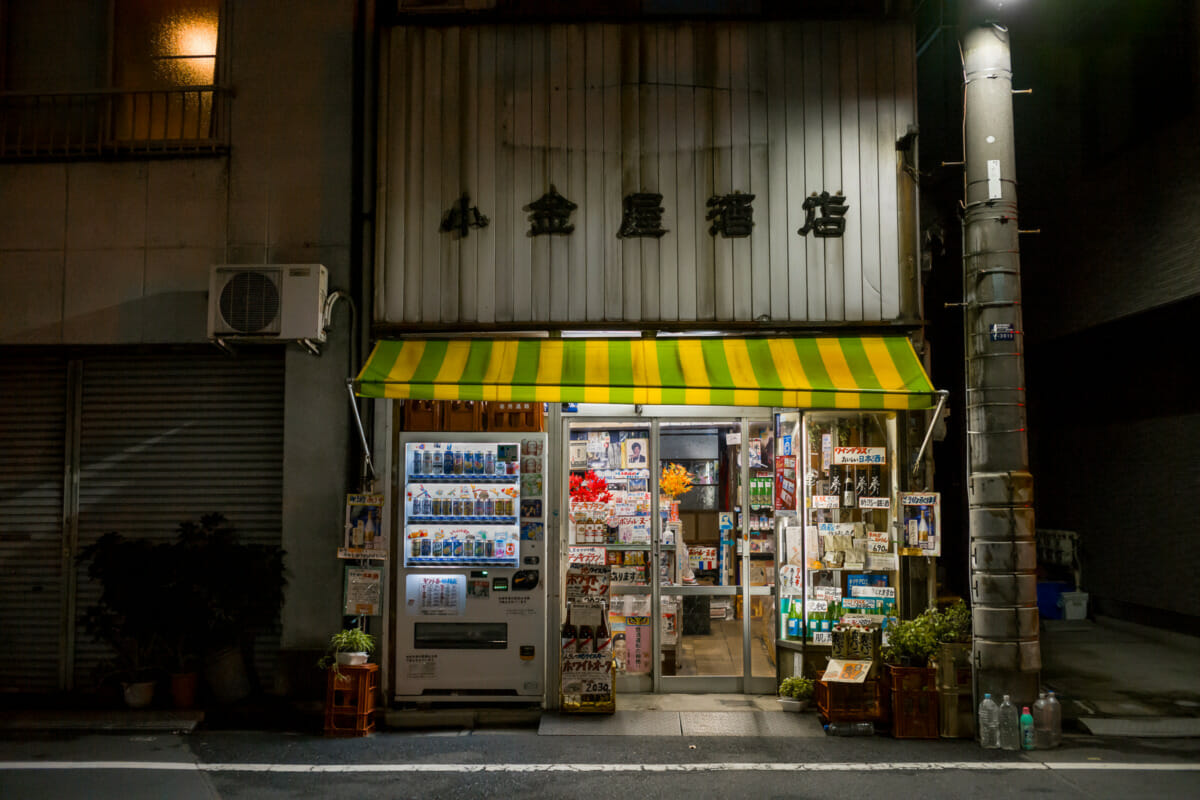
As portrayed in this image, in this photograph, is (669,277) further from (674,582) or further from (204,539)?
(204,539)

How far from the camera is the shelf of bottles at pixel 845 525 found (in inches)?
334

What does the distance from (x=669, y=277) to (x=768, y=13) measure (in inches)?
144

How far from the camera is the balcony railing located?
369 inches

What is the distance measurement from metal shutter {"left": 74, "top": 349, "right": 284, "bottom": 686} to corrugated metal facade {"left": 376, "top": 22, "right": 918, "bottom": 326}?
200 cm

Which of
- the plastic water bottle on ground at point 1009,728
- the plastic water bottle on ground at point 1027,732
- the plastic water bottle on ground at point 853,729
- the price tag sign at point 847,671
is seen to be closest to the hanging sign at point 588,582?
the price tag sign at point 847,671

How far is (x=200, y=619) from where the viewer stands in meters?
8.34

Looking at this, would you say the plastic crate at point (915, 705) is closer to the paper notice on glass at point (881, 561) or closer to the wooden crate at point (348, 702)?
the paper notice on glass at point (881, 561)

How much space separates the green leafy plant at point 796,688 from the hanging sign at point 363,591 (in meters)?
4.24

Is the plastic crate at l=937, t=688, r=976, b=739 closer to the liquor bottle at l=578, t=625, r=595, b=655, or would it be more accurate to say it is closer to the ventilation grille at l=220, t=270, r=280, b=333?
the liquor bottle at l=578, t=625, r=595, b=655

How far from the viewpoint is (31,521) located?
9461 mm

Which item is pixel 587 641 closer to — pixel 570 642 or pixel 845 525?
pixel 570 642

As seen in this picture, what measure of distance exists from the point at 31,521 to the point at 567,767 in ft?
23.4

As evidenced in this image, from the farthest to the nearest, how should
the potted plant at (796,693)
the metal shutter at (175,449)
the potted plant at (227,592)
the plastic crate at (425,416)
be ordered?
the metal shutter at (175,449)
the plastic crate at (425,416)
the potted plant at (227,592)
the potted plant at (796,693)

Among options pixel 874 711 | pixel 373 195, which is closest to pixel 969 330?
pixel 874 711
